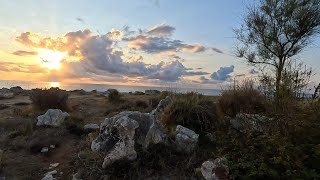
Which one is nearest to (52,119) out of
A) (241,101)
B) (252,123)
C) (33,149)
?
(33,149)

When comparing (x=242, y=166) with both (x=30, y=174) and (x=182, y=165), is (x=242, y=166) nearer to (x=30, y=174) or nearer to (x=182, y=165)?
(x=182, y=165)

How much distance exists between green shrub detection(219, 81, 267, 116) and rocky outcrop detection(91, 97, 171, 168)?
9.64 ft

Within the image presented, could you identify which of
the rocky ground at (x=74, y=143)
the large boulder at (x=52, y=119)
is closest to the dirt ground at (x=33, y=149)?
the rocky ground at (x=74, y=143)

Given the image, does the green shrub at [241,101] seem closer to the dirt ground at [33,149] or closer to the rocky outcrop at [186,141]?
the rocky outcrop at [186,141]

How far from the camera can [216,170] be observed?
7.21 meters

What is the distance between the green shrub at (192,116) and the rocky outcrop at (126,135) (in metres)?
0.86

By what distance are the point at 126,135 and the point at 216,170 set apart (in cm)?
226

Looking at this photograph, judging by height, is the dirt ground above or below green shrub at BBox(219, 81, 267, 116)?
below

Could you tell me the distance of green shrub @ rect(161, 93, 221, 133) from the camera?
962cm

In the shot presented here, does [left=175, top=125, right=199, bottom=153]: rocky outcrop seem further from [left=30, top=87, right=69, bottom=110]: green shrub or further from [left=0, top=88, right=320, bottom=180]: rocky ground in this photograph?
[left=30, top=87, right=69, bottom=110]: green shrub

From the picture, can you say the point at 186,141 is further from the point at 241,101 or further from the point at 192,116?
the point at 241,101

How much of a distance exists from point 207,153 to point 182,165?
2.12ft

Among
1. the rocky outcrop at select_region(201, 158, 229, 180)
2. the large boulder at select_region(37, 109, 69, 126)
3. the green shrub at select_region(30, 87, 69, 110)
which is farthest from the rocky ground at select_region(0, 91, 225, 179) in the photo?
the green shrub at select_region(30, 87, 69, 110)

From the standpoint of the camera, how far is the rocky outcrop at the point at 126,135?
826 centimetres
